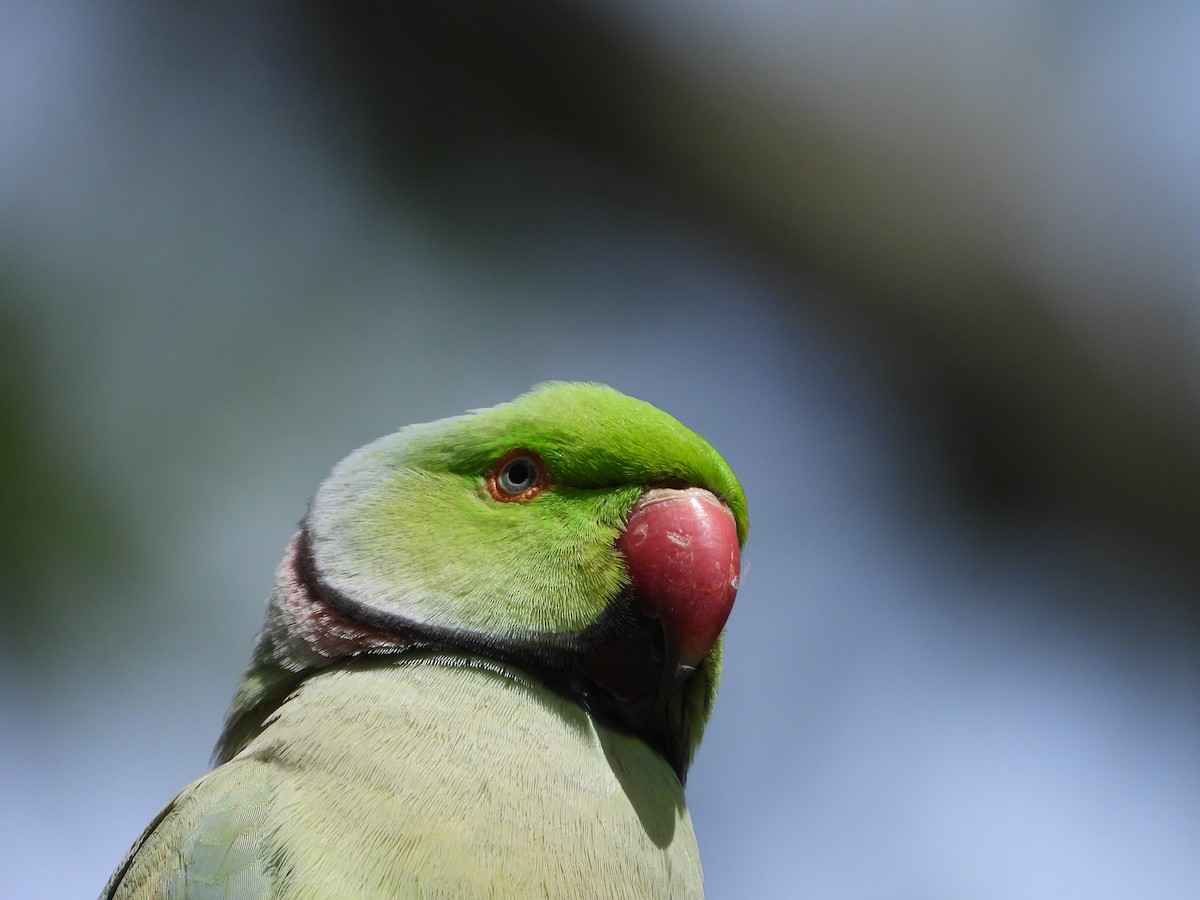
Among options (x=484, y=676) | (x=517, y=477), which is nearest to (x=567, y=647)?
(x=484, y=676)

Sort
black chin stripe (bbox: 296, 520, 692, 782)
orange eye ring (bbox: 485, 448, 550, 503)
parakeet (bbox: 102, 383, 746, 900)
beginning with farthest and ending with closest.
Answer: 1. orange eye ring (bbox: 485, 448, 550, 503)
2. black chin stripe (bbox: 296, 520, 692, 782)
3. parakeet (bbox: 102, 383, 746, 900)

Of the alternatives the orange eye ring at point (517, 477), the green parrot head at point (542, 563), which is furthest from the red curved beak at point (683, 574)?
the orange eye ring at point (517, 477)

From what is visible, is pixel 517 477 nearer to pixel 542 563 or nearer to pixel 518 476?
pixel 518 476

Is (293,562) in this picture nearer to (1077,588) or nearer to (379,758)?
(379,758)

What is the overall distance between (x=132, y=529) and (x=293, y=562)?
4.31 m

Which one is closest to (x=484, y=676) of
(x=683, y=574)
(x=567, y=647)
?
(x=567, y=647)

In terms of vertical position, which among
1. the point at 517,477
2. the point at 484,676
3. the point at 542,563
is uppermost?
the point at 517,477

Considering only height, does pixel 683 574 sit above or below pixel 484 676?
above

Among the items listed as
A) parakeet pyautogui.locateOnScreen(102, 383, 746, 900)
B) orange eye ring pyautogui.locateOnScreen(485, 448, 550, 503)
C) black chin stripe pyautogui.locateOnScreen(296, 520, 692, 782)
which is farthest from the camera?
orange eye ring pyautogui.locateOnScreen(485, 448, 550, 503)

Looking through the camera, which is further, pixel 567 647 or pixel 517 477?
pixel 517 477

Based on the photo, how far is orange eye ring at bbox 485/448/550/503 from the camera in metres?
1.90

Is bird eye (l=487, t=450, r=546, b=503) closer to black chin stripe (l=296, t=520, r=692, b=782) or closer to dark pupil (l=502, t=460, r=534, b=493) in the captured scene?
dark pupil (l=502, t=460, r=534, b=493)

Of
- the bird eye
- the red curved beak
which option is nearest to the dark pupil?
the bird eye

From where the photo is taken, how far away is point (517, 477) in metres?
1.93
